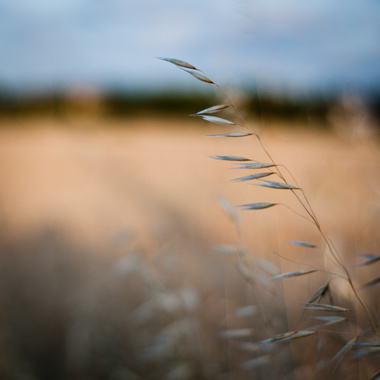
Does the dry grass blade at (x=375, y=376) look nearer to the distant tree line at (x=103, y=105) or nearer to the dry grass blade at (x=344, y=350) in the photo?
the dry grass blade at (x=344, y=350)

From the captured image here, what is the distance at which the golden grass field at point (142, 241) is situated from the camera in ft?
4.14

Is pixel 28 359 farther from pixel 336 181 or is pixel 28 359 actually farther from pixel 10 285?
pixel 336 181

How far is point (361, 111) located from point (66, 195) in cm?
340

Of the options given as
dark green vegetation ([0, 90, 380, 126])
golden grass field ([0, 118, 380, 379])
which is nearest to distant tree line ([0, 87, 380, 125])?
dark green vegetation ([0, 90, 380, 126])

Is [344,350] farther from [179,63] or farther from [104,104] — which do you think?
[104,104]

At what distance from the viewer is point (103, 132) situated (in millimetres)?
7559

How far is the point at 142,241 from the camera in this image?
2.60 meters

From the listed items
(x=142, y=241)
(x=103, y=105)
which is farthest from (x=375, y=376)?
(x=103, y=105)

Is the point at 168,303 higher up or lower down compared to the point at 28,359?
higher up

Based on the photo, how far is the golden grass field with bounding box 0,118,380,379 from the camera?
4.14 feet

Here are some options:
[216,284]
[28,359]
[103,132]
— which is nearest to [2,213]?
[28,359]

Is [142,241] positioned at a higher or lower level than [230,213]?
lower

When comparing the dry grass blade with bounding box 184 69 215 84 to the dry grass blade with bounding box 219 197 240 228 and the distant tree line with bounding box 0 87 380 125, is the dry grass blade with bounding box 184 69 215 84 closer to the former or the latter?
the dry grass blade with bounding box 219 197 240 228

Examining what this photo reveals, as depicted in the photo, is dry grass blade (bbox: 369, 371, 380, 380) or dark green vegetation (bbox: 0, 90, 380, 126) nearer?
dry grass blade (bbox: 369, 371, 380, 380)
